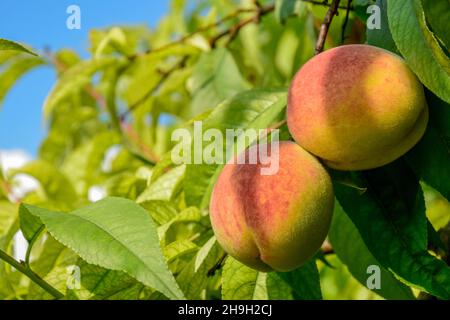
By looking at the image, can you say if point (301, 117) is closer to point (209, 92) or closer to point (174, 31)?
point (209, 92)

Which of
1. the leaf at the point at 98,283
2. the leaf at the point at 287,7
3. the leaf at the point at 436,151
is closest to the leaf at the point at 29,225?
the leaf at the point at 98,283

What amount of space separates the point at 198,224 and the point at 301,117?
408mm

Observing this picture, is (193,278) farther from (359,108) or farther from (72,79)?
(72,79)

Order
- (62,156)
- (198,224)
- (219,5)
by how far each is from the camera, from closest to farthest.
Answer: (198,224), (219,5), (62,156)

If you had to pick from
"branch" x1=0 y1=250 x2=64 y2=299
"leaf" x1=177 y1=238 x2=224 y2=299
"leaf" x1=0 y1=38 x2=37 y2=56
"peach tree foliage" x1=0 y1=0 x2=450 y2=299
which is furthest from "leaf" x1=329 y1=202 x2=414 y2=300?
"leaf" x1=0 y1=38 x2=37 y2=56

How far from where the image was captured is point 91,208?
0.94 metres

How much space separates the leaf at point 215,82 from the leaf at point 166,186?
56cm

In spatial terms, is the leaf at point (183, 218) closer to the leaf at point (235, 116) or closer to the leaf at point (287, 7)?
the leaf at point (235, 116)

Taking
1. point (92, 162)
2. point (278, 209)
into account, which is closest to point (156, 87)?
point (92, 162)

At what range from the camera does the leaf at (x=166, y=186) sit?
51.9 inches

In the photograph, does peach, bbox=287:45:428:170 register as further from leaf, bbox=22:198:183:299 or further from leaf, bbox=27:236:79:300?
leaf, bbox=27:236:79:300

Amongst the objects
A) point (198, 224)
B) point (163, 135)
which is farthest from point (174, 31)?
point (198, 224)

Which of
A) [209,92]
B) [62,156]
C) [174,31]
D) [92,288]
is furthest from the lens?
[62,156]

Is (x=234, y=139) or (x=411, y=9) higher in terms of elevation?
(x=411, y=9)
